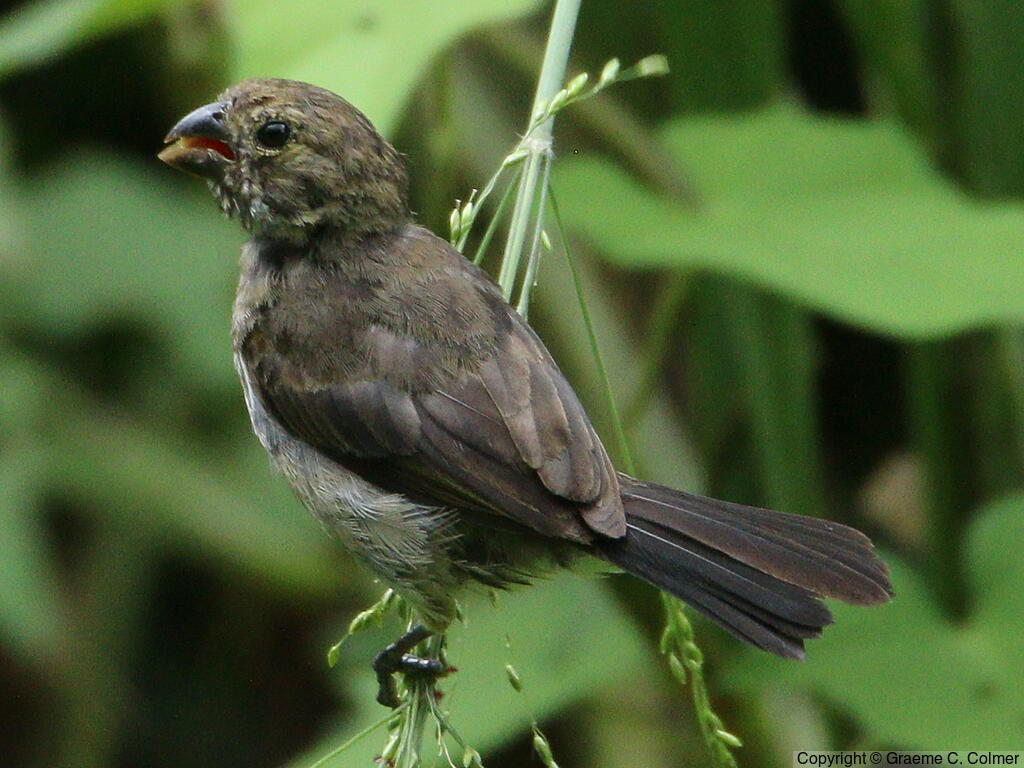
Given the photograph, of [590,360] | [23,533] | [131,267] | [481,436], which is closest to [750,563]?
[481,436]

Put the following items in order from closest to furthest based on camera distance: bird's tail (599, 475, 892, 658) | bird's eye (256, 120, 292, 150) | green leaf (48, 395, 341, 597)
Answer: bird's tail (599, 475, 892, 658)
bird's eye (256, 120, 292, 150)
green leaf (48, 395, 341, 597)

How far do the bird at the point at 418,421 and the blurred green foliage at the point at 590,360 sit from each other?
0.79 ft

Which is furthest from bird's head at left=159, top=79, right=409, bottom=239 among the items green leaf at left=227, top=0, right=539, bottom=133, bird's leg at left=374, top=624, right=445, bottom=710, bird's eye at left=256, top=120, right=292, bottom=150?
bird's leg at left=374, top=624, right=445, bottom=710

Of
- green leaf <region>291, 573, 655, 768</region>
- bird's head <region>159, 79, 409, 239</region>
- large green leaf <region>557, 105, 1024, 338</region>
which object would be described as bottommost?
green leaf <region>291, 573, 655, 768</region>

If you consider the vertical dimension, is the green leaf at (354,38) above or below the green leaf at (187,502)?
above

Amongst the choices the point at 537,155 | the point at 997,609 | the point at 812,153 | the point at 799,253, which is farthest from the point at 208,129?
the point at 997,609

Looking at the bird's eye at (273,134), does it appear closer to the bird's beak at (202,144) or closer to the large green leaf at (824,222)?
the bird's beak at (202,144)

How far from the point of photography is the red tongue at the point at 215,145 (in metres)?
3.21

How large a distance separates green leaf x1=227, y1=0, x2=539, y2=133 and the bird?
0.11 meters

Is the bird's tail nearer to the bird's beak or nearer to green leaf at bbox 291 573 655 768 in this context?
green leaf at bbox 291 573 655 768

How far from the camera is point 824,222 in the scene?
3.73 m

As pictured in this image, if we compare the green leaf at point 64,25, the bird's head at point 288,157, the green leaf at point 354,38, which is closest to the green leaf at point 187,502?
the green leaf at point 64,25

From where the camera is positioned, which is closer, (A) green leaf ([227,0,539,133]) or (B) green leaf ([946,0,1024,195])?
(A) green leaf ([227,0,539,133])

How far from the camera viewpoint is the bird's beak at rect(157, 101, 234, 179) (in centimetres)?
317
